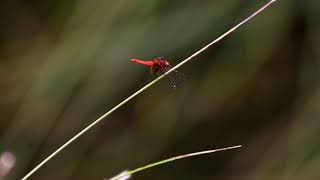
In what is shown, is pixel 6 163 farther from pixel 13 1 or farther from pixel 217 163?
pixel 217 163

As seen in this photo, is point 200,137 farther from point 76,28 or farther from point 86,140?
point 76,28

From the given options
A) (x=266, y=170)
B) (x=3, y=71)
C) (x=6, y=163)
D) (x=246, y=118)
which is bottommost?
(x=6, y=163)

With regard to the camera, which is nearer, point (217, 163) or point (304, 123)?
point (304, 123)

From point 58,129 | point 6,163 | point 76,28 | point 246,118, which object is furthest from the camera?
point 246,118

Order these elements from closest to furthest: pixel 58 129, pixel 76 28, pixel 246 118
Result: pixel 76 28 < pixel 58 129 < pixel 246 118

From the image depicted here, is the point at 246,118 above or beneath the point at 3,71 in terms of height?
beneath

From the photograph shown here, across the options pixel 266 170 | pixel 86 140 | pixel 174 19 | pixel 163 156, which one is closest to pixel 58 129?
pixel 86 140
